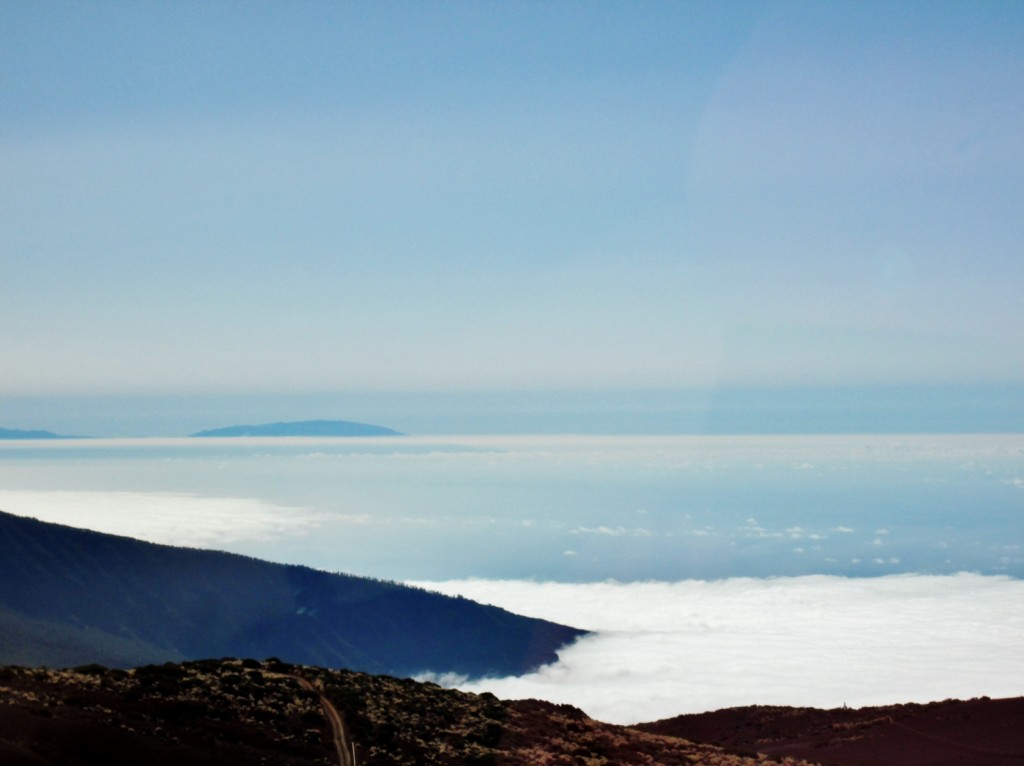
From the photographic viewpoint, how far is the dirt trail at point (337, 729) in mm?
32094

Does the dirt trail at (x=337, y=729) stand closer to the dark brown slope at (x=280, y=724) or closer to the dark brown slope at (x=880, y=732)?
the dark brown slope at (x=280, y=724)

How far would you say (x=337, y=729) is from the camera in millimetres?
34875

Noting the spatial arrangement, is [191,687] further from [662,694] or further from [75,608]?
[75,608]

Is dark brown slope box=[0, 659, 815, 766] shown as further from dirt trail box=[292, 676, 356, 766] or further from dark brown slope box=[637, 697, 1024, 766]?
dark brown slope box=[637, 697, 1024, 766]

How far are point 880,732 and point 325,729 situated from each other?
36.5 metres

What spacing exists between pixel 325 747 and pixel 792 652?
6798 inches

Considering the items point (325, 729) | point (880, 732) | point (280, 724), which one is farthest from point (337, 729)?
point (880, 732)

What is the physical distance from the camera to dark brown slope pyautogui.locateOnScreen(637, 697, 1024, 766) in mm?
50125

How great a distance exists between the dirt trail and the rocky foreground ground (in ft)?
0.26

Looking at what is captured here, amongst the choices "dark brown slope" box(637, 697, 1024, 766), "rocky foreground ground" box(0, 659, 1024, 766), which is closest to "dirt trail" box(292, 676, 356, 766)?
"rocky foreground ground" box(0, 659, 1024, 766)

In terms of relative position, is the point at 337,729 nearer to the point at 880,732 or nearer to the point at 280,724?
the point at 280,724

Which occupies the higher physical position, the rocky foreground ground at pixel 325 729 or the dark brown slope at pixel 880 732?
the rocky foreground ground at pixel 325 729

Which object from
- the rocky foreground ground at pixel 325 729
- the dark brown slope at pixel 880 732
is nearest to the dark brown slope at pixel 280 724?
the rocky foreground ground at pixel 325 729

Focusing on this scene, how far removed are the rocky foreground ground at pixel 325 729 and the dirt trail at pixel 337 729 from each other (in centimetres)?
8
